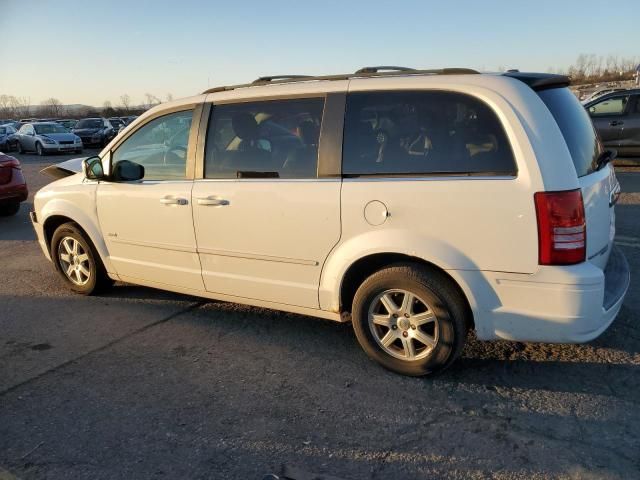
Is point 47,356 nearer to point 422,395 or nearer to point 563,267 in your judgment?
point 422,395

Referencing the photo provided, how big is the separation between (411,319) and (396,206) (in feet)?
2.35

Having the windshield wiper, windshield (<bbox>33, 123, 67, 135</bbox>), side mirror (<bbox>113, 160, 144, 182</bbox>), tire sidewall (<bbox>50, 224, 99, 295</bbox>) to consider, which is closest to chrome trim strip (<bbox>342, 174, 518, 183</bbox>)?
the windshield wiper

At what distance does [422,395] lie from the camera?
3166 millimetres

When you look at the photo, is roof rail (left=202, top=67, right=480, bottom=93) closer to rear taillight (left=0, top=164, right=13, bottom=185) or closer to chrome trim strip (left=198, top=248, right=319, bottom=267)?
chrome trim strip (left=198, top=248, right=319, bottom=267)

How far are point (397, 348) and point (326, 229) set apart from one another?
2.95 ft

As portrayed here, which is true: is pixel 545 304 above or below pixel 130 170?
below

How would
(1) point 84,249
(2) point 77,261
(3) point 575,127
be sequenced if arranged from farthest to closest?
1. (2) point 77,261
2. (1) point 84,249
3. (3) point 575,127

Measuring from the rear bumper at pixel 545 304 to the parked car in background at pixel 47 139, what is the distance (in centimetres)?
2448

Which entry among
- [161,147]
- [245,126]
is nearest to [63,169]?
[161,147]

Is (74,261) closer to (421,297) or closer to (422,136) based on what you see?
(421,297)

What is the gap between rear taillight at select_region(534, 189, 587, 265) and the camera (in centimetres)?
279

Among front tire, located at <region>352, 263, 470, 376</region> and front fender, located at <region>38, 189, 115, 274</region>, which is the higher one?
front fender, located at <region>38, 189, 115, 274</region>

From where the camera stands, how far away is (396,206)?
315 cm

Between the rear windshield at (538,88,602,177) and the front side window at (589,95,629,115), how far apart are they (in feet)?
31.4
